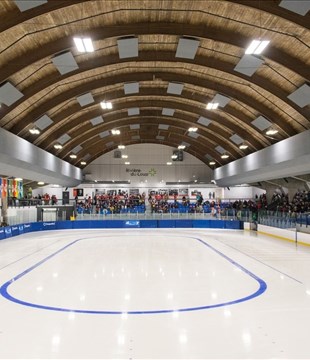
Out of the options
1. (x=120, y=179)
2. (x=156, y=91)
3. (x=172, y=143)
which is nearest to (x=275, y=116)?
(x=156, y=91)

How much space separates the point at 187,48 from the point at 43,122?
9.98 metres

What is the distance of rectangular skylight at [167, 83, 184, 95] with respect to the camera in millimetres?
20031

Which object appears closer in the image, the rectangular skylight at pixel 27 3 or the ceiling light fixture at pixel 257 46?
the rectangular skylight at pixel 27 3

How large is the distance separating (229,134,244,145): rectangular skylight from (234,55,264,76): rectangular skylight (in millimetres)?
10272

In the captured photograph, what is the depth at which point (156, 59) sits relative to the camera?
15.7 m

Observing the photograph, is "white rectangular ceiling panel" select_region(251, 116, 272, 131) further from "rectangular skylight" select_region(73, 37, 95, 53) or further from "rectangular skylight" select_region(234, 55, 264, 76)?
"rectangular skylight" select_region(73, 37, 95, 53)

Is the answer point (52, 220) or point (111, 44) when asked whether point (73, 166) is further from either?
point (111, 44)

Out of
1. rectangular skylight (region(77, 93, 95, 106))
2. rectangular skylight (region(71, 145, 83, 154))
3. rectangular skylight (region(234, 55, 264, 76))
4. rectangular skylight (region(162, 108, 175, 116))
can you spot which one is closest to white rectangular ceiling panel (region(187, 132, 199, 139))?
rectangular skylight (region(162, 108, 175, 116))

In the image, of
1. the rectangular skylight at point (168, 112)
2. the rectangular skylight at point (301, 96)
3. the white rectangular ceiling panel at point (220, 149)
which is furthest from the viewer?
the white rectangular ceiling panel at point (220, 149)

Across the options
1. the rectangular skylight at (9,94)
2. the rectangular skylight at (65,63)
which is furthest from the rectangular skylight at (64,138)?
the rectangular skylight at (65,63)

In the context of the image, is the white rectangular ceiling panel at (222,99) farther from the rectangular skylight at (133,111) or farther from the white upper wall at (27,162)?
the white upper wall at (27,162)

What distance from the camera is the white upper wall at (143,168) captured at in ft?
136

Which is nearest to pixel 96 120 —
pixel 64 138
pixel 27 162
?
pixel 64 138

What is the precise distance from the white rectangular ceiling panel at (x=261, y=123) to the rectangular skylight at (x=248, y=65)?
5166 millimetres
